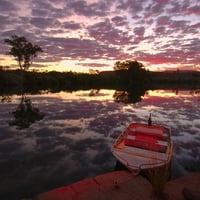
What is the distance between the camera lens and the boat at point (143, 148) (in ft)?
31.2

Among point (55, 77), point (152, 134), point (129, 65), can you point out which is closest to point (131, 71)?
point (129, 65)

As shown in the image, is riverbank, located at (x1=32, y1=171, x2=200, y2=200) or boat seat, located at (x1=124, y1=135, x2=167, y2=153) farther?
boat seat, located at (x1=124, y1=135, x2=167, y2=153)

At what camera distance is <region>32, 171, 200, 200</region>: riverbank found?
7695 mm

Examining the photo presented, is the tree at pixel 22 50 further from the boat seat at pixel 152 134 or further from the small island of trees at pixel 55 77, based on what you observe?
the boat seat at pixel 152 134

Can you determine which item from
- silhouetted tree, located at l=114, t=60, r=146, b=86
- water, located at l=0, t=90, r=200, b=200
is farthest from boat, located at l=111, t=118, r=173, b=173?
silhouetted tree, located at l=114, t=60, r=146, b=86

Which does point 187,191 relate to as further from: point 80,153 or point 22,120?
point 22,120

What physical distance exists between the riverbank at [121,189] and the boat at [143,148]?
573 millimetres

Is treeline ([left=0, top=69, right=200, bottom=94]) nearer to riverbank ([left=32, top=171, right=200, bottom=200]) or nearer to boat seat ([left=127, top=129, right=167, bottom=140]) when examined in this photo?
boat seat ([left=127, top=129, right=167, bottom=140])

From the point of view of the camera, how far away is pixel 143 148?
1121 centimetres

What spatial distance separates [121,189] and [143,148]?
3.31m

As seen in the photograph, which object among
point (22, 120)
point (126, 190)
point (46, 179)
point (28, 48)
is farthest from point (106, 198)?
point (28, 48)

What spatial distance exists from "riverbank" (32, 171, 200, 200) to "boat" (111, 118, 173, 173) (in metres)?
0.57

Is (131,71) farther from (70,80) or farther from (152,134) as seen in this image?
(152,134)

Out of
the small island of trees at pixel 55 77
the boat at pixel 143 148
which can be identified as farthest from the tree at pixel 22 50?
the boat at pixel 143 148
